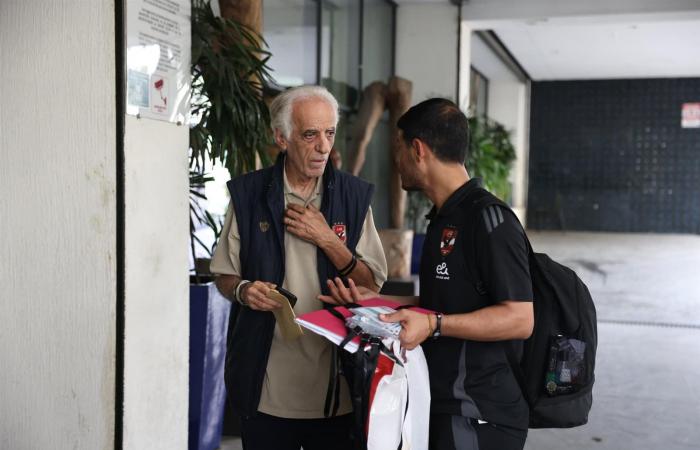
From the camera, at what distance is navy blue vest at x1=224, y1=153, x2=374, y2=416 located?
6.27 feet

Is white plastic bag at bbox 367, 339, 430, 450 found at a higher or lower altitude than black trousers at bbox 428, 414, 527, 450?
higher

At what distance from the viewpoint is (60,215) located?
2168mm

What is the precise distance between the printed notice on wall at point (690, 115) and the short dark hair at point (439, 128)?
54.8 ft

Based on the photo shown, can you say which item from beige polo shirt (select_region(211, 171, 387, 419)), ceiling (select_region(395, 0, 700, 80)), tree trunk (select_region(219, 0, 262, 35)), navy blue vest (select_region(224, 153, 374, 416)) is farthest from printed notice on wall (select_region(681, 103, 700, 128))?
beige polo shirt (select_region(211, 171, 387, 419))

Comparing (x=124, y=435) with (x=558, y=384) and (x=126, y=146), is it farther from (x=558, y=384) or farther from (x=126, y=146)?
(x=558, y=384)

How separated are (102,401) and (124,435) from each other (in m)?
0.12

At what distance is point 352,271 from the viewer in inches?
→ 75.9

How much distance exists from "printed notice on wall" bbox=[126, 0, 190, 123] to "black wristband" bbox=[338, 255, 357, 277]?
2.56 feet

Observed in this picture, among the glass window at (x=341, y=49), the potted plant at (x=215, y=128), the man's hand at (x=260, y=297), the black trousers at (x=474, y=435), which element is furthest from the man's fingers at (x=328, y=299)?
the glass window at (x=341, y=49)

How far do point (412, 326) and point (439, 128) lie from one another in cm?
44

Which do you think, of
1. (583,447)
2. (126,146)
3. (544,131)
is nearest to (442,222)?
(126,146)

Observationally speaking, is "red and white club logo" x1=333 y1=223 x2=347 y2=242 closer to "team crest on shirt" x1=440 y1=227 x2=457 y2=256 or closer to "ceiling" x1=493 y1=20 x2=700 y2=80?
"team crest on shirt" x1=440 y1=227 x2=457 y2=256

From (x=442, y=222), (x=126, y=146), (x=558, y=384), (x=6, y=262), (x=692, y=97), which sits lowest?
(x=558, y=384)

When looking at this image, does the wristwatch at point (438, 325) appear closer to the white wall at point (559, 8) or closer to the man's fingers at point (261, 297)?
the man's fingers at point (261, 297)
